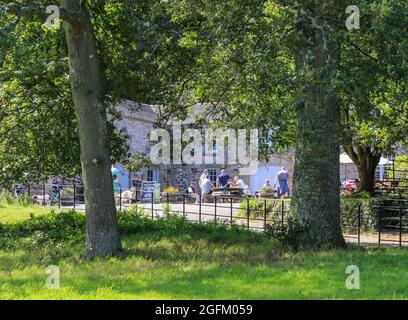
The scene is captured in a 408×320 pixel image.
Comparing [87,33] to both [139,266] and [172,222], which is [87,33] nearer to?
[139,266]

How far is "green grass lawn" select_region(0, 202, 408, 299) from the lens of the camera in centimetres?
699

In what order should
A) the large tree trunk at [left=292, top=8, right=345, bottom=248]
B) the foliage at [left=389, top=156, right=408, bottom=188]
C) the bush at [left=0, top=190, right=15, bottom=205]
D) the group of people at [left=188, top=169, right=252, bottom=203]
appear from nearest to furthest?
the large tree trunk at [left=292, top=8, right=345, bottom=248] < the foliage at [left=389, top=156, right=408, bottom=188] < the bush at [left=0, top=190, right=15, bottom=205] < the group of people at [left=188, top=169, right=252, bottom=203]

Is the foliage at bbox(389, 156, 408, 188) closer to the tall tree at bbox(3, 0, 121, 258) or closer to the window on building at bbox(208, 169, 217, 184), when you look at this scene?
the tall tree at bbox(3, 0, 121, 258)

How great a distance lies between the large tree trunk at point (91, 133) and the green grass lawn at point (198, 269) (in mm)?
604

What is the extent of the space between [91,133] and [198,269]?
4011 millimetres

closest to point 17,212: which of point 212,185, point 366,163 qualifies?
point 212,185

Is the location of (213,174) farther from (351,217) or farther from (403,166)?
(351,217)

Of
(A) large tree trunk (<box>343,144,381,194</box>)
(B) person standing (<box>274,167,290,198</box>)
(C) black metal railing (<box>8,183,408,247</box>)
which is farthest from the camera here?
(B) person standing (<box>274,167,290,198</box>)

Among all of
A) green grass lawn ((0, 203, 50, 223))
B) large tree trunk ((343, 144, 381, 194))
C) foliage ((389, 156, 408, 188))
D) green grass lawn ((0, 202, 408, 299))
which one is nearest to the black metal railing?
green grass lawn ((0, 203, 50, 223))

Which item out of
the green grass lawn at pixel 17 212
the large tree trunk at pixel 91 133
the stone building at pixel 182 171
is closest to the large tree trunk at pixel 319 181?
the large tree trunk at pixel 91 133

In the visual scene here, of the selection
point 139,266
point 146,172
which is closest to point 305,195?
point 139,266

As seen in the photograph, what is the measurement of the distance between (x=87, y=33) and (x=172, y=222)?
6.17 m

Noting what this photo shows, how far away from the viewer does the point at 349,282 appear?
729cm

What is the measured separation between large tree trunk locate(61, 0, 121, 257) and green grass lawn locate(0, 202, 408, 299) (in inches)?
23.8
